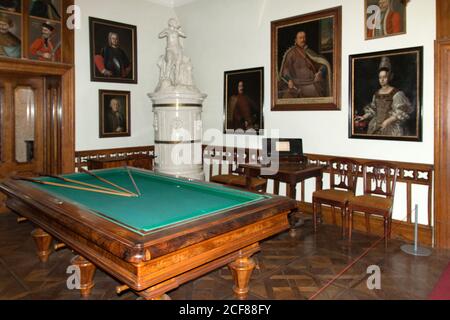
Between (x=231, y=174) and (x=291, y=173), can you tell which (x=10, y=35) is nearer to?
(x=231, y=174)

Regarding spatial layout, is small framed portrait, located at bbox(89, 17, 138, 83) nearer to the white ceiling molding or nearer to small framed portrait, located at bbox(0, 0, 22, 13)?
the white ceiling molding

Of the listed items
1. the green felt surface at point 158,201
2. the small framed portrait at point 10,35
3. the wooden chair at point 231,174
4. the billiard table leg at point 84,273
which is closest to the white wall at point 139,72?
the small framed portrait at point 10,35

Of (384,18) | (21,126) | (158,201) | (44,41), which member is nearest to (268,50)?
(384,18)

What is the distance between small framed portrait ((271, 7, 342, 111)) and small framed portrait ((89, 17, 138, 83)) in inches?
107

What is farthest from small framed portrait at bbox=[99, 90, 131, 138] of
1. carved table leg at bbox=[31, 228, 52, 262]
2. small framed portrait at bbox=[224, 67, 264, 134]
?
carved table leg at bbox=[31, 228, 52, 262]

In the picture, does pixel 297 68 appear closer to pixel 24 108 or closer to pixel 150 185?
pixel 150 185

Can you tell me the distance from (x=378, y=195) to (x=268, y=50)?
290 cm

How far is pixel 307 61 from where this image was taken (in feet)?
18.1

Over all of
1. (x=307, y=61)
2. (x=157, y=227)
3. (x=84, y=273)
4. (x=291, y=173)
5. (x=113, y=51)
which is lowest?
(x=84, y=273)

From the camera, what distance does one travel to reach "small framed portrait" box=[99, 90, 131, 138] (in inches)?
255

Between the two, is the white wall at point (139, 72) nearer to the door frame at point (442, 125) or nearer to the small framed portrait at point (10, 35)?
the small framed portrait at point (10, 35)

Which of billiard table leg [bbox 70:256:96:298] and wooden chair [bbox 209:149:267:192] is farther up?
wooden chair [bbox 209:149:267:192]

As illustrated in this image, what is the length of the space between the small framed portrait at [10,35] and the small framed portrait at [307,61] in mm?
3921

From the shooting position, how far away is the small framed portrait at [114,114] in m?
6.49
